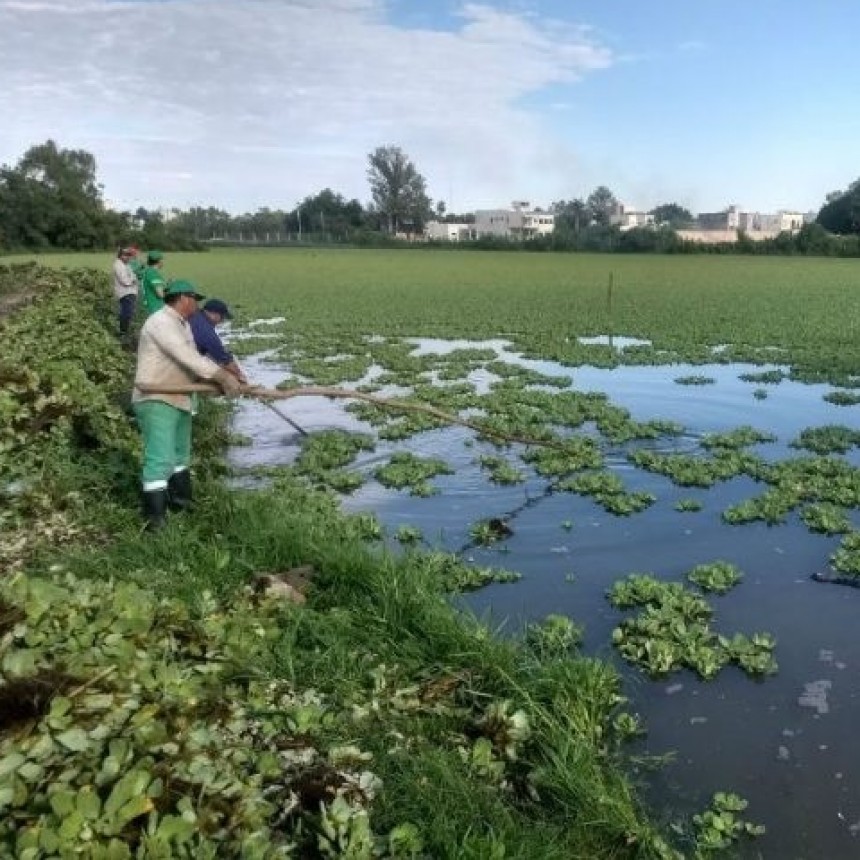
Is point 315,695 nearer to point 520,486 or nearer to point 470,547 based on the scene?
point 470,547

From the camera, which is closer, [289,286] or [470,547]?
[470,547]

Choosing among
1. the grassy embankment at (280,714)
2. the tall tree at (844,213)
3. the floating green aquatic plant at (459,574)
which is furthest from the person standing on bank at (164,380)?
the tall tree at (844,213)

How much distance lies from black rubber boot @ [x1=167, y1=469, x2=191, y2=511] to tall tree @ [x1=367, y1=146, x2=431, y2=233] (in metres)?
124

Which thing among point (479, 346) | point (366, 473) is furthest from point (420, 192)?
point (366, 473)

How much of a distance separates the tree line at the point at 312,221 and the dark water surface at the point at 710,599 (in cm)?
7048

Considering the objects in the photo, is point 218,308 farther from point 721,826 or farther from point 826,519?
point 721,826

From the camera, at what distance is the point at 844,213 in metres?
93.0

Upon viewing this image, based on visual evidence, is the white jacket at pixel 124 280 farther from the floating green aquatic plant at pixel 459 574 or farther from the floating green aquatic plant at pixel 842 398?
the floating green aquatic plant at pixel 842 398

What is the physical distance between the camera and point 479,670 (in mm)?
4922

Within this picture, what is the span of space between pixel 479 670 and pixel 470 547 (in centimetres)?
281

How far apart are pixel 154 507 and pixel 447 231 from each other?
14468cm

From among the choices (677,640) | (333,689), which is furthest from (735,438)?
(333,689)

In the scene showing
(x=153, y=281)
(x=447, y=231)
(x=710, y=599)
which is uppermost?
(x=153, y=281)

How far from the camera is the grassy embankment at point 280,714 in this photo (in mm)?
3268
